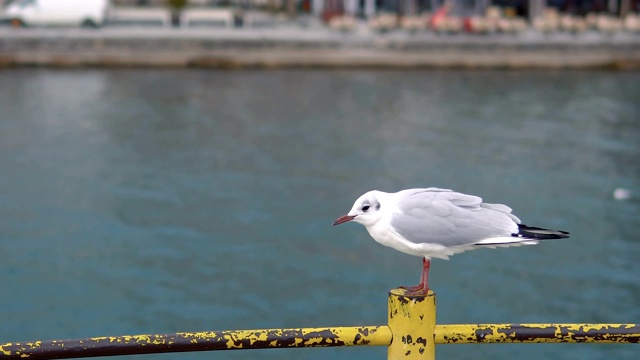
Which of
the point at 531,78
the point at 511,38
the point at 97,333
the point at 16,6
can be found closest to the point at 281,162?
the point at 97,333

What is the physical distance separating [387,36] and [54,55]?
35.5ft

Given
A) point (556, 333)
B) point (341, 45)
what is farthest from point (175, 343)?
point (341, 45)

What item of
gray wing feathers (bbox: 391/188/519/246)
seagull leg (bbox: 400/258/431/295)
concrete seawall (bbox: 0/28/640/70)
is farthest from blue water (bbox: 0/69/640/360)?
seagull leg (bbox: 400/258/431/295)

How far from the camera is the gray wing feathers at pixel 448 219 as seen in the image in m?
2.70

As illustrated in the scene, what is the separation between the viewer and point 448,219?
2758 millimetres

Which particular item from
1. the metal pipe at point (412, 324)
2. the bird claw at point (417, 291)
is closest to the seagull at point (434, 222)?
the bird claw at point (417, 291)

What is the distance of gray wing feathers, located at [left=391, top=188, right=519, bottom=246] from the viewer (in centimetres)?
270

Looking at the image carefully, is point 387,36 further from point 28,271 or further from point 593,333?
point 593,333

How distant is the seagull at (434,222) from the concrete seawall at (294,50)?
3165 cm

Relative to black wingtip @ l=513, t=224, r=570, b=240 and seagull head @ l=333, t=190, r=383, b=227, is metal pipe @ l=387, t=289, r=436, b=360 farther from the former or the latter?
seagull head @ l=333, t=190, r=383, b=227

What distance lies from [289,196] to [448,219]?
14235 millimetres

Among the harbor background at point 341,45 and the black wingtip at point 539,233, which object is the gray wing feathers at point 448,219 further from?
the harbor background at point 341,45

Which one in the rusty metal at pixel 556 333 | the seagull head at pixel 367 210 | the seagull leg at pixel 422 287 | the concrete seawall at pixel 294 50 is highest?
the seagull head at pixel 367 210

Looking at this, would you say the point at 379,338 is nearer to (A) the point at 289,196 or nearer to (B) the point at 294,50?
(A) the point at 289,196
